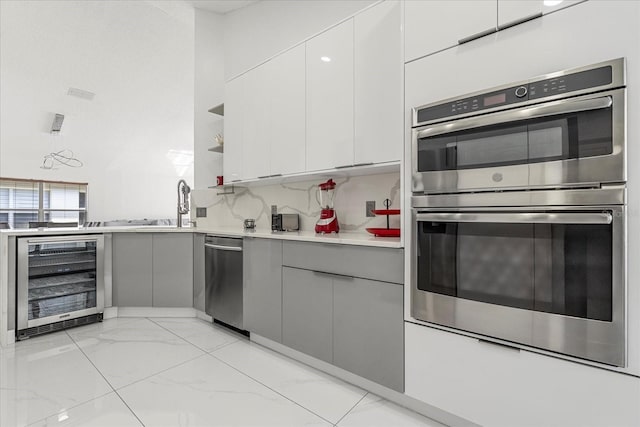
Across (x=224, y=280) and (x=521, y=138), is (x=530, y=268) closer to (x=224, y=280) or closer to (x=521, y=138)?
(x=521, y=138)

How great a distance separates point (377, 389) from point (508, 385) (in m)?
0.74

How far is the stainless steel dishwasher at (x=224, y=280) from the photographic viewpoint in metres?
2.57

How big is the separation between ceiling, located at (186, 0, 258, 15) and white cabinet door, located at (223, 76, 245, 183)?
1054mm

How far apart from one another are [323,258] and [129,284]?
227 cm

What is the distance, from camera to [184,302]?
3107 millimetres

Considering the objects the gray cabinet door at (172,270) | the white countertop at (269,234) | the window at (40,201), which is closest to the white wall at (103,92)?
the window at (40,201)

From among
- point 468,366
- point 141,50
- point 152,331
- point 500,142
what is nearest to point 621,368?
point 468,366

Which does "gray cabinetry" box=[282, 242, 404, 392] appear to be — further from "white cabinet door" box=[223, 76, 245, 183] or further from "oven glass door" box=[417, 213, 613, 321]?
"white cabinet door" box=[223, 76, 245, 183]

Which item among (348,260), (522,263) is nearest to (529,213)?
(522,263)

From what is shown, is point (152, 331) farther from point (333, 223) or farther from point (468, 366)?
point (468, 366)

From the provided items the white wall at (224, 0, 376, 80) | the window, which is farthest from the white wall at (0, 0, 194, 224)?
the white wall at (224, 0, 376, 80)

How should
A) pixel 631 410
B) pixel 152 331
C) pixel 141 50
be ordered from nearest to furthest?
1. pixel 631 410
2. pixel 152 331
3. pixel 141 50

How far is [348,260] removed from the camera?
1.81 m

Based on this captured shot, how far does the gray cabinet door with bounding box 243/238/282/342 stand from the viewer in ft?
7.34
